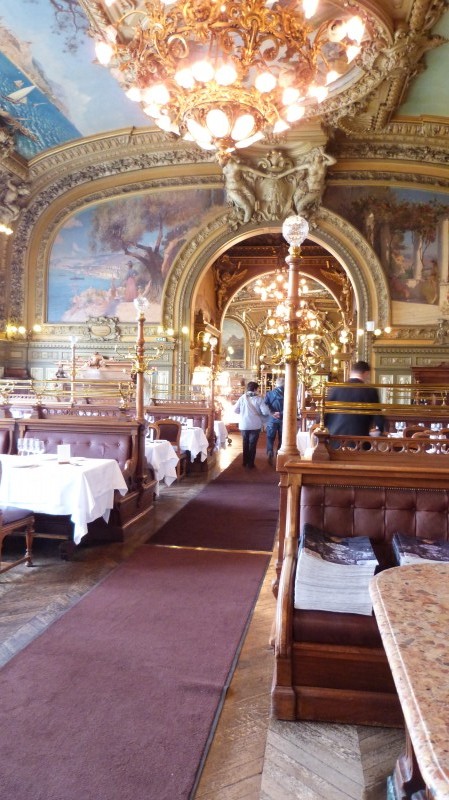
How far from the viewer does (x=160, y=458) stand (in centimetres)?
739

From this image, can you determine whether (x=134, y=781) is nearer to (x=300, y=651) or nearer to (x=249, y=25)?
(x=300, y=651)

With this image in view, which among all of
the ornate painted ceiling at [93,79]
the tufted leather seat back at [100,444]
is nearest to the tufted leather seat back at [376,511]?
the tufted leather seat back at [100,444]

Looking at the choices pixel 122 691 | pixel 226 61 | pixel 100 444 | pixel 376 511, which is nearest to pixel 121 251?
pixel 226 61

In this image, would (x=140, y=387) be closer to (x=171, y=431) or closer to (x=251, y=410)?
(x=171, y=431)

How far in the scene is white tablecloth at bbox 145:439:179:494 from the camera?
23.6 ft

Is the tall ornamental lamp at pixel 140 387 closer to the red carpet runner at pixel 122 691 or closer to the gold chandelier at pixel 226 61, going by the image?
the red carpet runner at pixel 122 691

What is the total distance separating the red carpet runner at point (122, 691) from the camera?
6.88ft

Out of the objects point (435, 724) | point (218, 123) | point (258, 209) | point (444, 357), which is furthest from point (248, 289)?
point (435, 724)

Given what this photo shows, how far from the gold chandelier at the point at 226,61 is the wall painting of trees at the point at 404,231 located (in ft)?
28.3

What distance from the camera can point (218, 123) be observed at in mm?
7004

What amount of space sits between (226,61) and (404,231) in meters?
10.6

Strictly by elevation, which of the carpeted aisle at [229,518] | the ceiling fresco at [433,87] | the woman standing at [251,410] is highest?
the ceiling fresco at [433,87]

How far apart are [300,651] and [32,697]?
52.7 inches

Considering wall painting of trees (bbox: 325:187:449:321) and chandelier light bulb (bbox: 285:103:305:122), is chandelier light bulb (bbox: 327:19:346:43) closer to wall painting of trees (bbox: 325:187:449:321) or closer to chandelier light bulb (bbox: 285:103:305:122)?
chandelier light bulb (bbox: 285:103:305:122)
